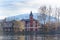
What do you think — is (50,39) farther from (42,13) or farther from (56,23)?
(42,13)

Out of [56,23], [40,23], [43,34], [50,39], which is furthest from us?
[40,23]

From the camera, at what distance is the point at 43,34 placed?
5.37 meters

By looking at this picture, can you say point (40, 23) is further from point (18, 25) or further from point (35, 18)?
point (18, 25)

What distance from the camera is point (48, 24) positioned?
5234 millimetres

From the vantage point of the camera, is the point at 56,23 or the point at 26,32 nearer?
the point at 56,23

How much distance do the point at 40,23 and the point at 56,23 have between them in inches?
31.5

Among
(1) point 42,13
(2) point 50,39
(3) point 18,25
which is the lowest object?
(2) point 50,39

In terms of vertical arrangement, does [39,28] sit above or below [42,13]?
below

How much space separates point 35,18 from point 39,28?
549 millimetres

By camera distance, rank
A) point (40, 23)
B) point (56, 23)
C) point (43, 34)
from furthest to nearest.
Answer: point (40, 23)
point (43, 34)
point (56, 23)

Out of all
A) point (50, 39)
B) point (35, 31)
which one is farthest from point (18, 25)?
point (50, 39)

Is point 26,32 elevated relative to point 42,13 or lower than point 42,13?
lower

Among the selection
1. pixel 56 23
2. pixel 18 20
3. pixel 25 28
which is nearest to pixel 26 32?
pixel 25 28

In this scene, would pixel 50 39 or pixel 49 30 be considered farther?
pixel 49 30
